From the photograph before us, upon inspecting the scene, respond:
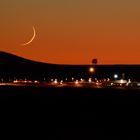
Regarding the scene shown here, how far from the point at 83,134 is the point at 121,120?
581 cm

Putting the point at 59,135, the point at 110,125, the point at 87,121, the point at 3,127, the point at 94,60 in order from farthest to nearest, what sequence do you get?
the point at 94,60, the point at 87,121, the point at 110,125, the point at 3,127, the point at 59,135

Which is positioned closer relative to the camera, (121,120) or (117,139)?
(117,139)

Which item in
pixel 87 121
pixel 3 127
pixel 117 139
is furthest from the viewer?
pixel 87 121

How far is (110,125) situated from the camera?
19312 millimetres

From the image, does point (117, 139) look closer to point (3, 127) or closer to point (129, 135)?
point (129, 135)

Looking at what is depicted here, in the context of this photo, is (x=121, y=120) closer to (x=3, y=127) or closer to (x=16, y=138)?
(x=3, y=127)

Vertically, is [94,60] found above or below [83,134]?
above

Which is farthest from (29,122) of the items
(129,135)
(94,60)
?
(94,60)

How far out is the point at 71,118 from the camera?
22.5m

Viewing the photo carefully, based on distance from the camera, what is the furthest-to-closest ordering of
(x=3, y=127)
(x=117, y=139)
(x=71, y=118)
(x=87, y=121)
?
1. (x=71, y=118)
2. (x=87, y=121)
3. (x=3, y=127)
4. (x=117, y=139)

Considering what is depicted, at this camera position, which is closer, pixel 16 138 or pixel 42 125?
pixel 16 138

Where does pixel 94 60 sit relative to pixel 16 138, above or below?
above

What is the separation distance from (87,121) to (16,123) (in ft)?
10.6

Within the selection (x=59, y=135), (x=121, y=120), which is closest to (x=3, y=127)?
(x=59, y=135)
